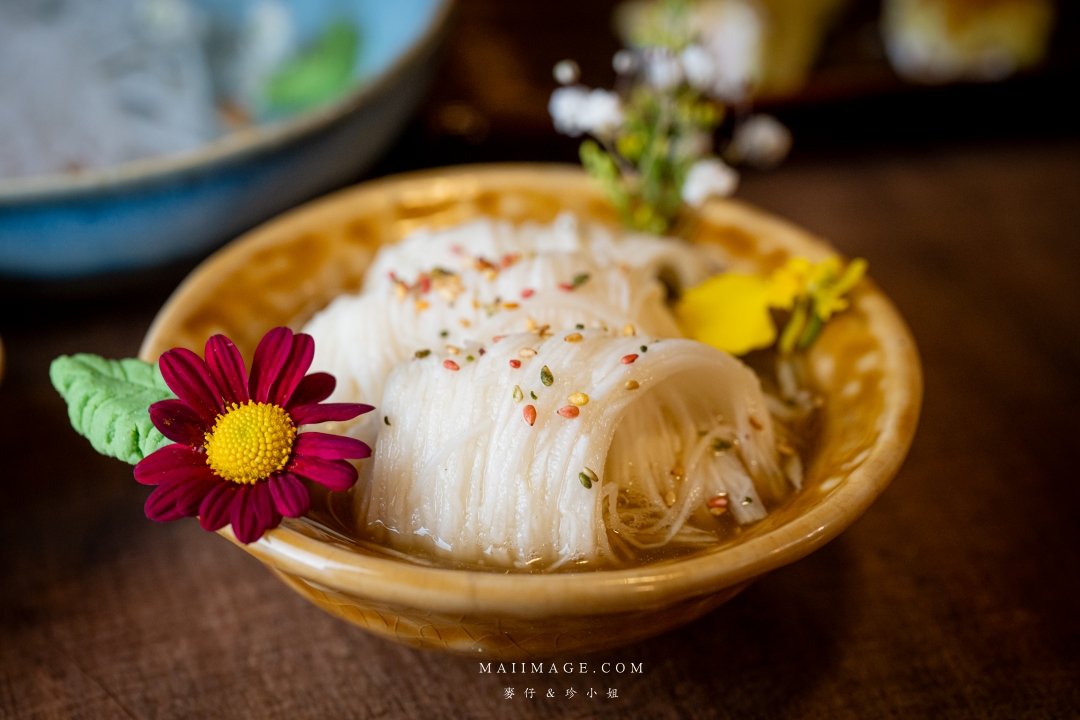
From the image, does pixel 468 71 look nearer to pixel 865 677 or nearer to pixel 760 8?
pixel 760 8

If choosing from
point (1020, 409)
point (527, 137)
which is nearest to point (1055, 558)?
point (1020, 409)

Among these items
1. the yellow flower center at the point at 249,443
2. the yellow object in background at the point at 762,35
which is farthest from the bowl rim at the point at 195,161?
the yellow object in background at the point at 762,35

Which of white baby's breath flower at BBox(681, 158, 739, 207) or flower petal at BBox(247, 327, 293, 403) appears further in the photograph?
white baby's breath flower at BBox(681, 158, 739, 207)

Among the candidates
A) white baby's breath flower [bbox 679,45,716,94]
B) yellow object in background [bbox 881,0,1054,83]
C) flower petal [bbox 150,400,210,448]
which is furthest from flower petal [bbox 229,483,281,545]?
yellow object in background [bbox 881,0,1054,83]

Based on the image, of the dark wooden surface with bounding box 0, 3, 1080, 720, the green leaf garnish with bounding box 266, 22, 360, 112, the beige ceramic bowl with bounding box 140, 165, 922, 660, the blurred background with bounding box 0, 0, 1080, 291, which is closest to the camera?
the beige ceramic bowl with bounding box 140, 165, 922, 660

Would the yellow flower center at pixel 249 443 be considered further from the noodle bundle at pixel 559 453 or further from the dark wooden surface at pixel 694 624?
the dark wooden surface at pixel 694 624

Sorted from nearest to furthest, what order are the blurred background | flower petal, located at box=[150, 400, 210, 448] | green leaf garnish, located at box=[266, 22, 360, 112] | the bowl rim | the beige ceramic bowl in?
1. the beige ceramic bowl
2. flower petal, located at box=[150, 400, 210, 448]
3. the bowl rim
4. the blurred background
5. green leaf garnish, located at box=[266, 22, 360, 112]

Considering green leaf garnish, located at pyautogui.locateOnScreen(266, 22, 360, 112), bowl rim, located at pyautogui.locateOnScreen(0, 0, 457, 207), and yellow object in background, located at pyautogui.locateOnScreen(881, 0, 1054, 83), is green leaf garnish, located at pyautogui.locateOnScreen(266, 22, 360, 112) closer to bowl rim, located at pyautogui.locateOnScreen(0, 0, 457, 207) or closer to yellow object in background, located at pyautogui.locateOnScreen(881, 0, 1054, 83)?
bowl rim, located at pyautogui.locateOnScreen(0, 0, 457, 207)
